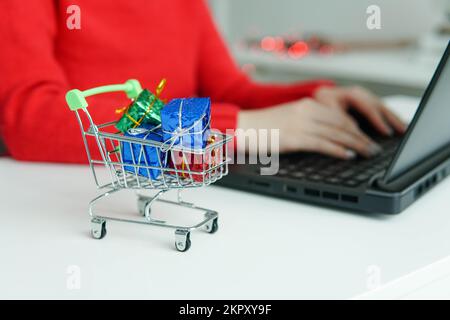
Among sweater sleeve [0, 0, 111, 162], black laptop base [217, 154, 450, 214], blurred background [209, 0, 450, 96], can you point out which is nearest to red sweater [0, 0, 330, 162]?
sweater sleeve [0, 0, 111, 162]

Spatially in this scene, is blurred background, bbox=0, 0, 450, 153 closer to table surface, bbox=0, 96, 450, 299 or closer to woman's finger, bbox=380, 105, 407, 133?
woman's finger, bbox=380, 105, 407, 133

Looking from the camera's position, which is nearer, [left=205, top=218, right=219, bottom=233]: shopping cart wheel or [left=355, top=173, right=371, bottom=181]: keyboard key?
[left=205, top=218, right=219, bottom=233]: shopping cart wheel

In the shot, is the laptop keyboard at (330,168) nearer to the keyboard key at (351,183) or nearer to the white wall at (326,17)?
the keyboard key at (351,183)

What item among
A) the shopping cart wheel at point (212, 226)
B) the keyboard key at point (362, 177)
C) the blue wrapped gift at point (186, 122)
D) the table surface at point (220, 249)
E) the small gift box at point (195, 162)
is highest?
the blue wrapped gift at point (186, 122)

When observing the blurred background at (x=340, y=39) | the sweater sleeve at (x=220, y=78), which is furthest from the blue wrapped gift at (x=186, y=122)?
the blurred background at (x=340, y=39)

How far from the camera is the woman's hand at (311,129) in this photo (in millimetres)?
860

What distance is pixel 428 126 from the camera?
2.28ft

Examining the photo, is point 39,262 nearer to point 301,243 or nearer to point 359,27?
point 301,243

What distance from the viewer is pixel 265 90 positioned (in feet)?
4.04

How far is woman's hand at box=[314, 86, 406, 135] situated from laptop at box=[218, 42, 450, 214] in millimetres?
175

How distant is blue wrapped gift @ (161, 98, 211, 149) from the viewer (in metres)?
0.56

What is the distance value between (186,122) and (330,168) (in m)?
0.29

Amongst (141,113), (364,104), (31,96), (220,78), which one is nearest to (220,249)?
(141,113)

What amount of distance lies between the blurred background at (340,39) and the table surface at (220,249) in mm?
1219
